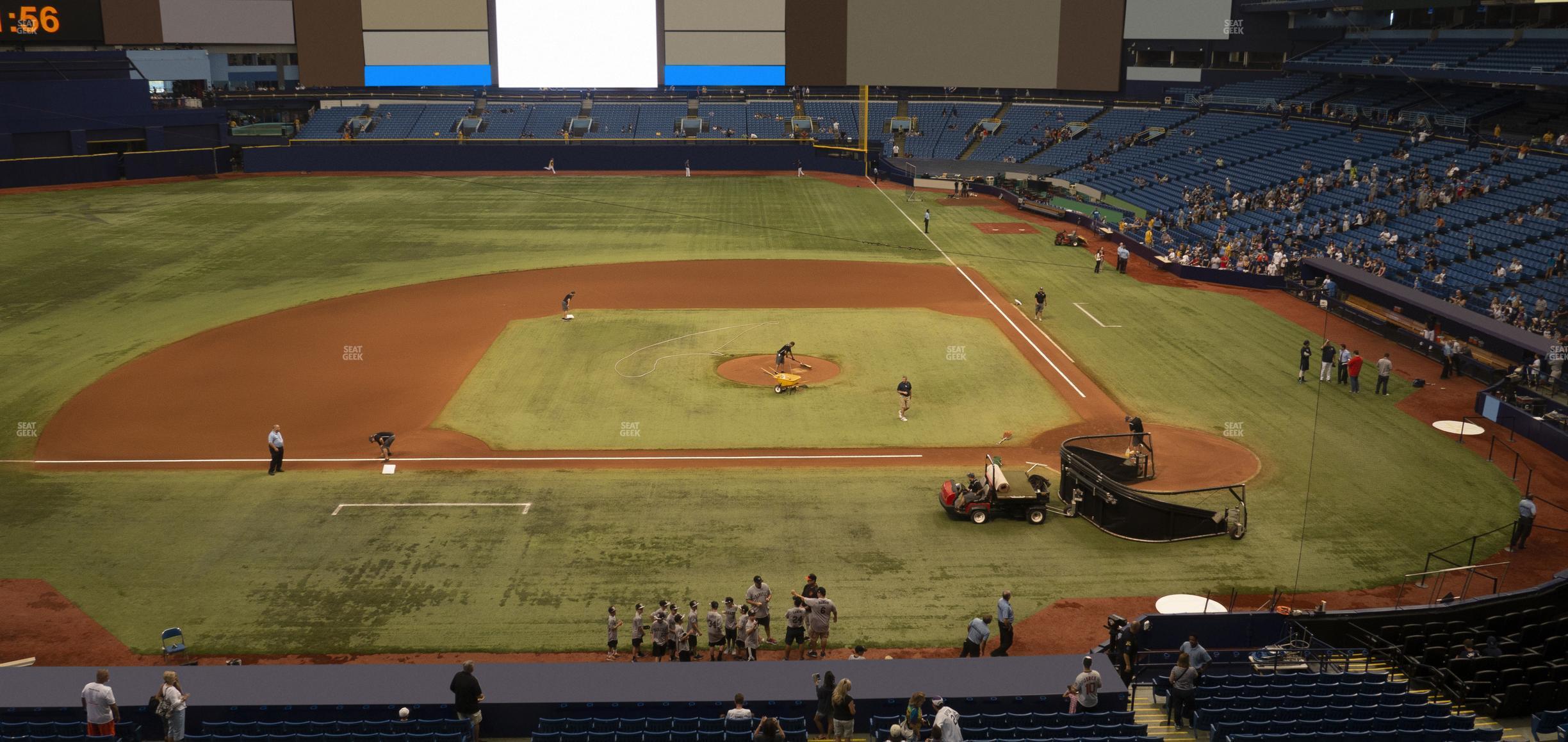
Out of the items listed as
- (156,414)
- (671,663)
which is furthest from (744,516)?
(156,414)

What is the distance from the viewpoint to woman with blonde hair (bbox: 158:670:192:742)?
48.4 ft

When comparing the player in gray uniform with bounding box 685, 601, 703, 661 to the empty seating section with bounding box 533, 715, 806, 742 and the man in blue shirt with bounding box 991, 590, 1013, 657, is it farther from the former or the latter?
the man in blue shirt with bounding box 991, 590, 1013, 657

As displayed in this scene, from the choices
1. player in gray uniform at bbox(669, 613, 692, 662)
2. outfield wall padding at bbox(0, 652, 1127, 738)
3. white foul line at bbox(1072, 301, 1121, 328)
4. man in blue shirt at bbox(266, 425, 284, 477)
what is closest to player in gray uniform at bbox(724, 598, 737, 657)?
player in gray uniform at bbox(669, 613, 692, 662)

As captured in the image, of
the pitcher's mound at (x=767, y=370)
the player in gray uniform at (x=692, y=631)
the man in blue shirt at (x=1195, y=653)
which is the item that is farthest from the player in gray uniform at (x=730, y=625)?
the pitcher's mound at (x=767, y=370)

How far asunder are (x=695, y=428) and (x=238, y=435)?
12.8m

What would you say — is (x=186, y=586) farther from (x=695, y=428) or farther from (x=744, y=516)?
(x=695, y=428)

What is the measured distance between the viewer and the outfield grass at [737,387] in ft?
102

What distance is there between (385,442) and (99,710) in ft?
47.3

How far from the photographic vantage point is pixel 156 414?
3228 centimetres

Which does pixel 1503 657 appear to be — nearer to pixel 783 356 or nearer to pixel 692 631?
pixel 692 631

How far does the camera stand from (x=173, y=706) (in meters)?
14.7

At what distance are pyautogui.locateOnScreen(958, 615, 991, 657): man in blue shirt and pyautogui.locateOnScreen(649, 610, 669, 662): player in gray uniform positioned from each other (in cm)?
526

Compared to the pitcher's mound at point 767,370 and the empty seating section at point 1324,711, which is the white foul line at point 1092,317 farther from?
the empty seating section at point 1324,711

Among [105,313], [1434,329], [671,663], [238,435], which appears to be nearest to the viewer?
[671,663]
